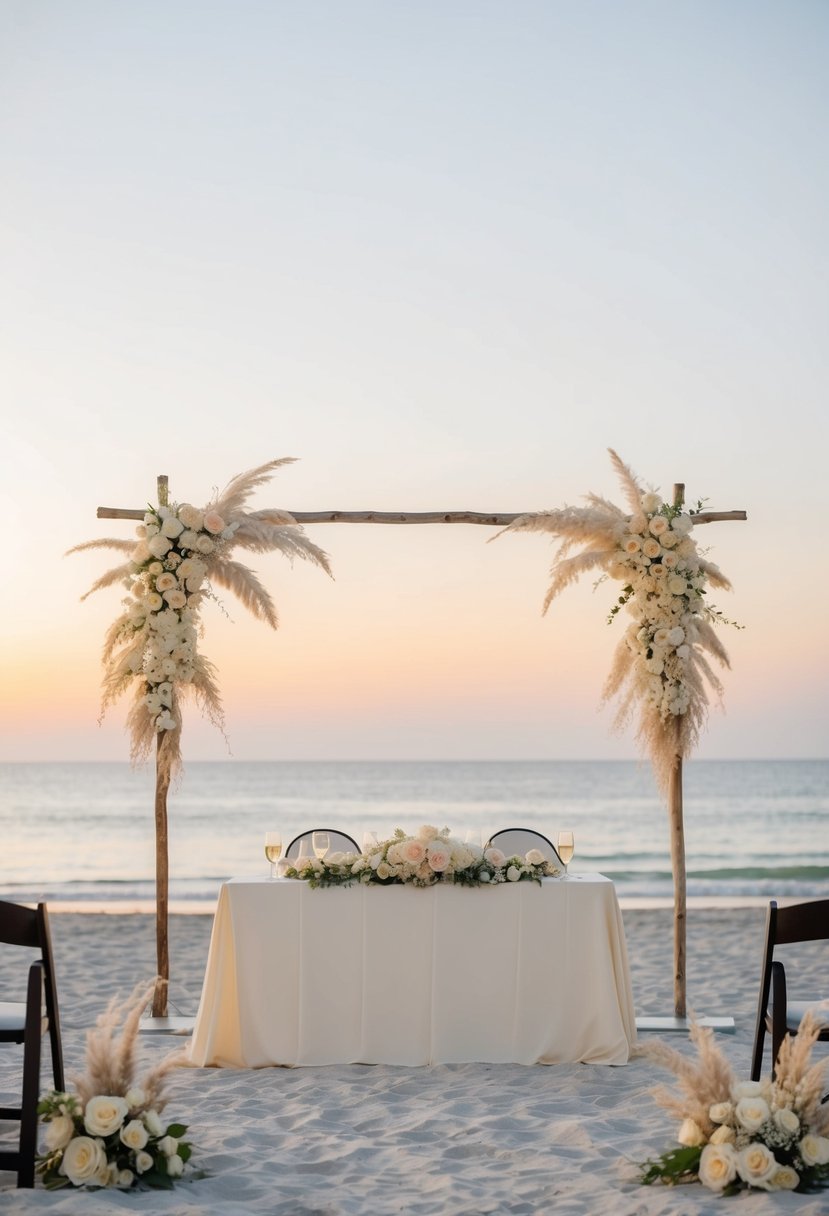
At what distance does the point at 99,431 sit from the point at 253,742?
53.3 feet

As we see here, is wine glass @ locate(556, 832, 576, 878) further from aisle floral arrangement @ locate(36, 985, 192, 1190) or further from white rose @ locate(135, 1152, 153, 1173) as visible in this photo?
white rose @ locate(135, 1152, 153, 1173)

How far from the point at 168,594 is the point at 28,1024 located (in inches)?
128

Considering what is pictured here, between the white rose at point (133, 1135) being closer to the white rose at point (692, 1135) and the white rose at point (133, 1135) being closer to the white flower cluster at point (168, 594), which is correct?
the white rose at point (692, 1135)

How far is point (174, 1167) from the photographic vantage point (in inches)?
133

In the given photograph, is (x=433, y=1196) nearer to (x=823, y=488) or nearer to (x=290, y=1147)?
(x=290, y=1147)

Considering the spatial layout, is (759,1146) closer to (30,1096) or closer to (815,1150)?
(815,1150)

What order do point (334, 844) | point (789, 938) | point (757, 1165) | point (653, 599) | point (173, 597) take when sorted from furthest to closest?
point (653, 599) → point (173, 597) → point (334, 844) → point (789, 938) → point (757, 1165)

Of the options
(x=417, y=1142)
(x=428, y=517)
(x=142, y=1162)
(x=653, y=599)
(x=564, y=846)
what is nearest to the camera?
(x=142, y=1162)

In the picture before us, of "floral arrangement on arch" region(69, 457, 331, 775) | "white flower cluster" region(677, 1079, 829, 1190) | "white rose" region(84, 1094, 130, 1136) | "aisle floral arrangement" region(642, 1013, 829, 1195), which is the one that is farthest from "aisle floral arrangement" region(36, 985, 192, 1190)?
"floral arrangement on arch" region(69, 457, 331, 775)

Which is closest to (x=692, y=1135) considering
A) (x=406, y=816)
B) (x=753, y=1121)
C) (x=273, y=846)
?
(x=753, y=1121)

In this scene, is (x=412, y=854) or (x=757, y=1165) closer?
(x=757, y=1165)

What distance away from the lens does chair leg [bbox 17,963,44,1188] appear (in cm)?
327

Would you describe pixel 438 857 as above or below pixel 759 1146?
above

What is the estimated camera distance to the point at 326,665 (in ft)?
76.7
